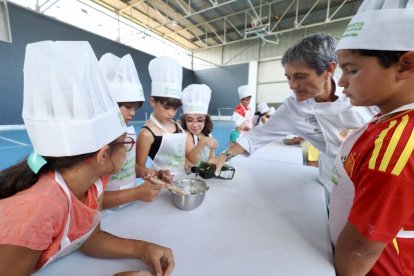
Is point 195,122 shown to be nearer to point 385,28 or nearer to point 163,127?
point 163,127

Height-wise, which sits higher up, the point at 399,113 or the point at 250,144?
the point at 399,113

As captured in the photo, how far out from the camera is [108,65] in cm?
107

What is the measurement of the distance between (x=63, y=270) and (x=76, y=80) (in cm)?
45

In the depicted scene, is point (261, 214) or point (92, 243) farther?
point (261, 214)

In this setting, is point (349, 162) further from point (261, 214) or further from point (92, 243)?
point (92, 243)

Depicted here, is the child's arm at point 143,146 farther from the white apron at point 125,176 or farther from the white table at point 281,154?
the white table at point 281,154

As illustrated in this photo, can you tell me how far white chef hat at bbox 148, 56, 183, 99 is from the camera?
4.29ft

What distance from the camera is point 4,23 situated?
Result: 5.30m

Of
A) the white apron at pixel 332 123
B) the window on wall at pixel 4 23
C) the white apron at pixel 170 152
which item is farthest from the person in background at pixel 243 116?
the window on wall at pixel 4 23

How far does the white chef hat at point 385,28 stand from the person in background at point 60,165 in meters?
A: 0.64

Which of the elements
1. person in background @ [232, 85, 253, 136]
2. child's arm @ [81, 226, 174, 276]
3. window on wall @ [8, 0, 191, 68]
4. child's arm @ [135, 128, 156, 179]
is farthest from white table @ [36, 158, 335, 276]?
window on wall @ [8, 0, 191, 68]

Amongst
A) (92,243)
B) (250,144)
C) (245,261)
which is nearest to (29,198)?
(92,243)

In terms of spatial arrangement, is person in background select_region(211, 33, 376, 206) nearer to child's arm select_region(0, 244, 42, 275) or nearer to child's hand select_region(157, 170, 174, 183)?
child's hand select_region(157, 170, 174, 183)

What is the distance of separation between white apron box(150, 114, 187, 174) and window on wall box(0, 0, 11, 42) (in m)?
6.88
